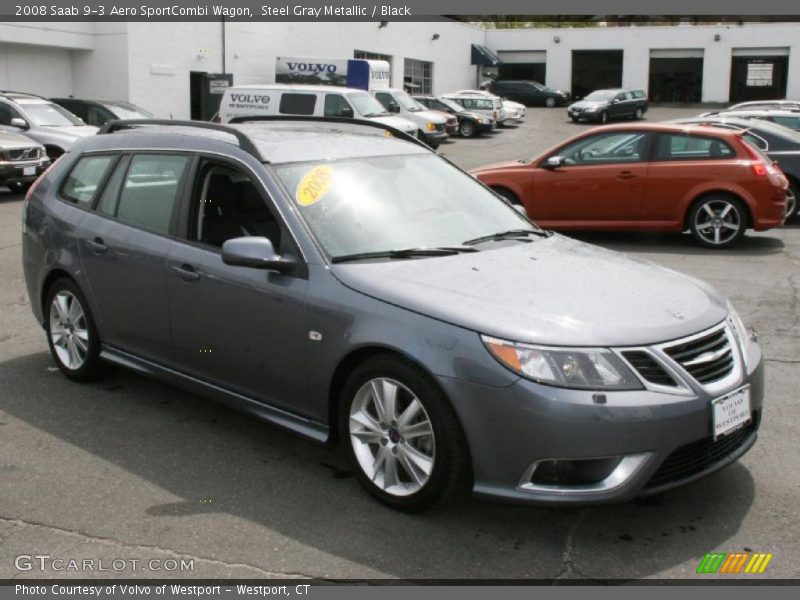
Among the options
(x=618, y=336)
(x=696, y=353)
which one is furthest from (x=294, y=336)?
(x=696, y=353)

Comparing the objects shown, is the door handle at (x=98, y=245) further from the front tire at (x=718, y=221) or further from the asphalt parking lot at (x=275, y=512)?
the front tire at (x=718, y=221)

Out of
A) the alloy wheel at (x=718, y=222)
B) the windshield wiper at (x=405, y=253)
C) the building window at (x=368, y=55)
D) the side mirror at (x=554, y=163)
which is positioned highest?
the building window at (x=368, y=55)

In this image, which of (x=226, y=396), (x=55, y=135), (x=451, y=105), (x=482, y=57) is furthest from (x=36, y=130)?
(x=482, y=57)

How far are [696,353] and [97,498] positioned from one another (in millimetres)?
2707

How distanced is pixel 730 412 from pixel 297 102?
839 inches

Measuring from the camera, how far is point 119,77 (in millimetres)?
27938

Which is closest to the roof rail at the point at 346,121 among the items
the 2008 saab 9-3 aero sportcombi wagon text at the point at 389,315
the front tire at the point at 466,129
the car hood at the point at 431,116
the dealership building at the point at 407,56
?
the 2008 saab 9-3 aero sportcombi wagon text at the point at 389,315

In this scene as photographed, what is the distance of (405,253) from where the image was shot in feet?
14.5

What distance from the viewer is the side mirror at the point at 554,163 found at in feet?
37.9

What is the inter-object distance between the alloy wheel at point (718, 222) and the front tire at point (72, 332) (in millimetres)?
7795

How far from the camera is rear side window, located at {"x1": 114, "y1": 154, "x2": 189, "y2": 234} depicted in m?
5.13

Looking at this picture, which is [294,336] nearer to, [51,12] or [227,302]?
[227,302]

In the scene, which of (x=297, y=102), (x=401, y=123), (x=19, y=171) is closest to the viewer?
(x=19, y=171)

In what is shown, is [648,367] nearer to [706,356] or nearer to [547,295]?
[706,356]
